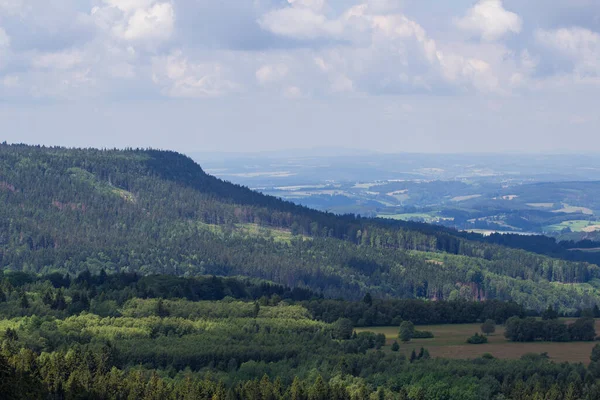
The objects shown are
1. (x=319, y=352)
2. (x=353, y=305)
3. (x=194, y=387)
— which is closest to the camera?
(x=194, y=387)

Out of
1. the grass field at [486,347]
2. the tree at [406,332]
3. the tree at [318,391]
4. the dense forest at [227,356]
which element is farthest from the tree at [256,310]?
the tree at [318,391]

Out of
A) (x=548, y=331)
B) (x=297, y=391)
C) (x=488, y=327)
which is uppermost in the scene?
(x=548, y=331)

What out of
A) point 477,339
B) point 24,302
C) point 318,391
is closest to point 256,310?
point 24,302

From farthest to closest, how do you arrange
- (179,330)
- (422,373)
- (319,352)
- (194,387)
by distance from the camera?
(179,330), (319,352), (422,373), (194,387)

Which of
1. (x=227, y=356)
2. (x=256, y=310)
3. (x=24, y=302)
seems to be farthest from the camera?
(x=256, y=310)

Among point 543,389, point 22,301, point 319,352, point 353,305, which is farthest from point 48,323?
point 543,389

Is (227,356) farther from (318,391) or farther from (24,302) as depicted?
(24,302)

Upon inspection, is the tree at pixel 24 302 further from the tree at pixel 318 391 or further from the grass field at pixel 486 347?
the tree at pixel 318 391

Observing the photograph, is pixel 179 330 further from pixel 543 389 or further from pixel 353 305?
pixel 543 389
